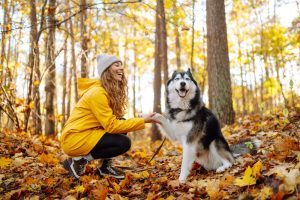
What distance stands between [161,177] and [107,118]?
1.07m

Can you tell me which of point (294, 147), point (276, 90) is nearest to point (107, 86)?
point (294, 147)

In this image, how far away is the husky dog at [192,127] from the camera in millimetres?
3887

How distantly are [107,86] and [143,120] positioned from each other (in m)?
0.68

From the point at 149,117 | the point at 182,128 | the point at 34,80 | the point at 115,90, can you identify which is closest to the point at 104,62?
the point at 115,90

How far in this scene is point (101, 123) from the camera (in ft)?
12.9

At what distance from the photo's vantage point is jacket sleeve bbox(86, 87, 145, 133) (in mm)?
3881

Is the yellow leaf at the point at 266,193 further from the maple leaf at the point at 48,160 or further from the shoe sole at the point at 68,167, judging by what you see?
the maple leaf at the point at 48,160

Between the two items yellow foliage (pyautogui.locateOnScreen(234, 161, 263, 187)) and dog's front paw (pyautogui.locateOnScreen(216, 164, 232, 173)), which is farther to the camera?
dog's front paw (pyautogui.locateOnScreen(216, 164, 232, 173))

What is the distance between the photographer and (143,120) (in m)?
3.91

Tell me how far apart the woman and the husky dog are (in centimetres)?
33

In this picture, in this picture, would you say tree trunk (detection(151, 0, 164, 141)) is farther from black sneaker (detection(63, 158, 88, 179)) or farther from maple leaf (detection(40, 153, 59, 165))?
black sneaker (detection(63, 158, 88, 179))

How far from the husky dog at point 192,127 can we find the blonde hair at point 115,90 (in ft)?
1.86

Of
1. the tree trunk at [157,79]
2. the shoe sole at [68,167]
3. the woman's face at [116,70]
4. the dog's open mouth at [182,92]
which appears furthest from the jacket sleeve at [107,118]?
the tree trunk at [157,79]

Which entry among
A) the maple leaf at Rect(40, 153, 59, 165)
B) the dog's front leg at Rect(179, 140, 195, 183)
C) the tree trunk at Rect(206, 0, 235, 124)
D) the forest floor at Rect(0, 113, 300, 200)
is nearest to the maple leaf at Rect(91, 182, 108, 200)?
the forest floor at Rect(0, 113, 300, 200)
